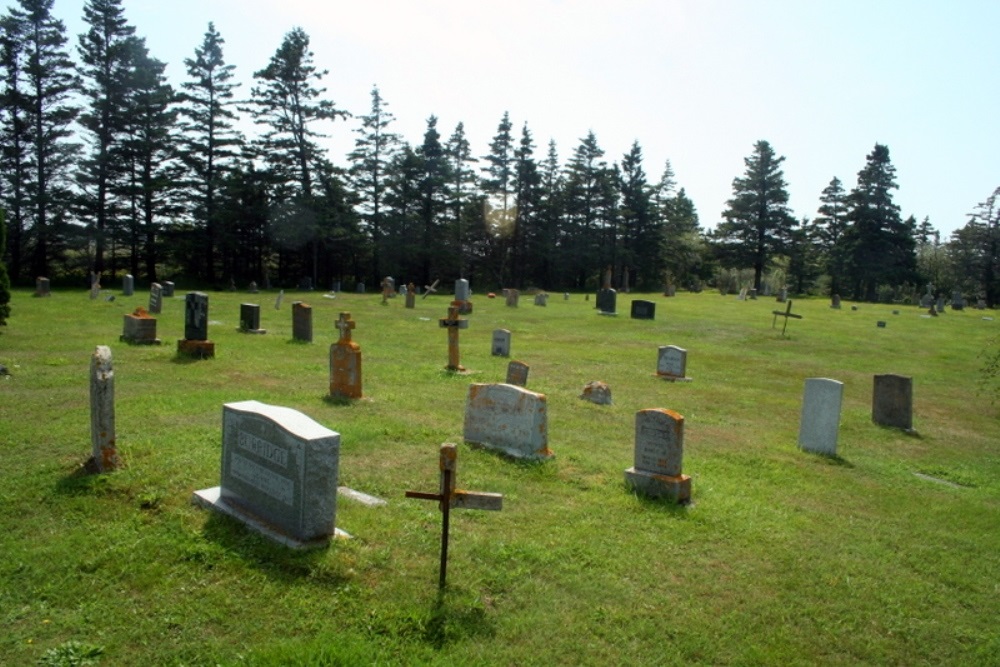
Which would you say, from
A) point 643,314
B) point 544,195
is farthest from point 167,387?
point 544,195

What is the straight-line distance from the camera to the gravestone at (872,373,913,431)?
42.4 feet

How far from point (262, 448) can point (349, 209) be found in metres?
45.0

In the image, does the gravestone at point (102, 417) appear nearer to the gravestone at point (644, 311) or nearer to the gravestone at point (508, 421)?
the gravestone at point (508, 421)

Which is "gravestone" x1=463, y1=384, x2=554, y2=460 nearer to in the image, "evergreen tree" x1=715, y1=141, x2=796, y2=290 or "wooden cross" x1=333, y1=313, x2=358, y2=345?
"wooden cross" x1=333, y1=313, x2=358, y2=345

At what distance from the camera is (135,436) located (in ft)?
26.7

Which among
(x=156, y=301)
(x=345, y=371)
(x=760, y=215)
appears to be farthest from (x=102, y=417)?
(x=760, y=215)

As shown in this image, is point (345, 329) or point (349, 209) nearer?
point (345, 329)

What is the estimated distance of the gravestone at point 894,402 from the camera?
1293 cm

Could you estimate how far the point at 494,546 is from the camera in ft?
18.7

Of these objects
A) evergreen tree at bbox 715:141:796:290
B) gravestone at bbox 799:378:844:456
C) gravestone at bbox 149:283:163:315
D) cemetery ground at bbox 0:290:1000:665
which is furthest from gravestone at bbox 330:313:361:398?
evergreen tree at bbox 715:141:796:290

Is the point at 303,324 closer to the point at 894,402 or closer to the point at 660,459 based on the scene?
the point at 660,459

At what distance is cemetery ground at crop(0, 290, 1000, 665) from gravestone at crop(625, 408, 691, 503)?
0.76 ft

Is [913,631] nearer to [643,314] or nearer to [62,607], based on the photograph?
[62,607]

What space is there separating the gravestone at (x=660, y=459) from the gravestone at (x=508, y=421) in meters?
1.17
